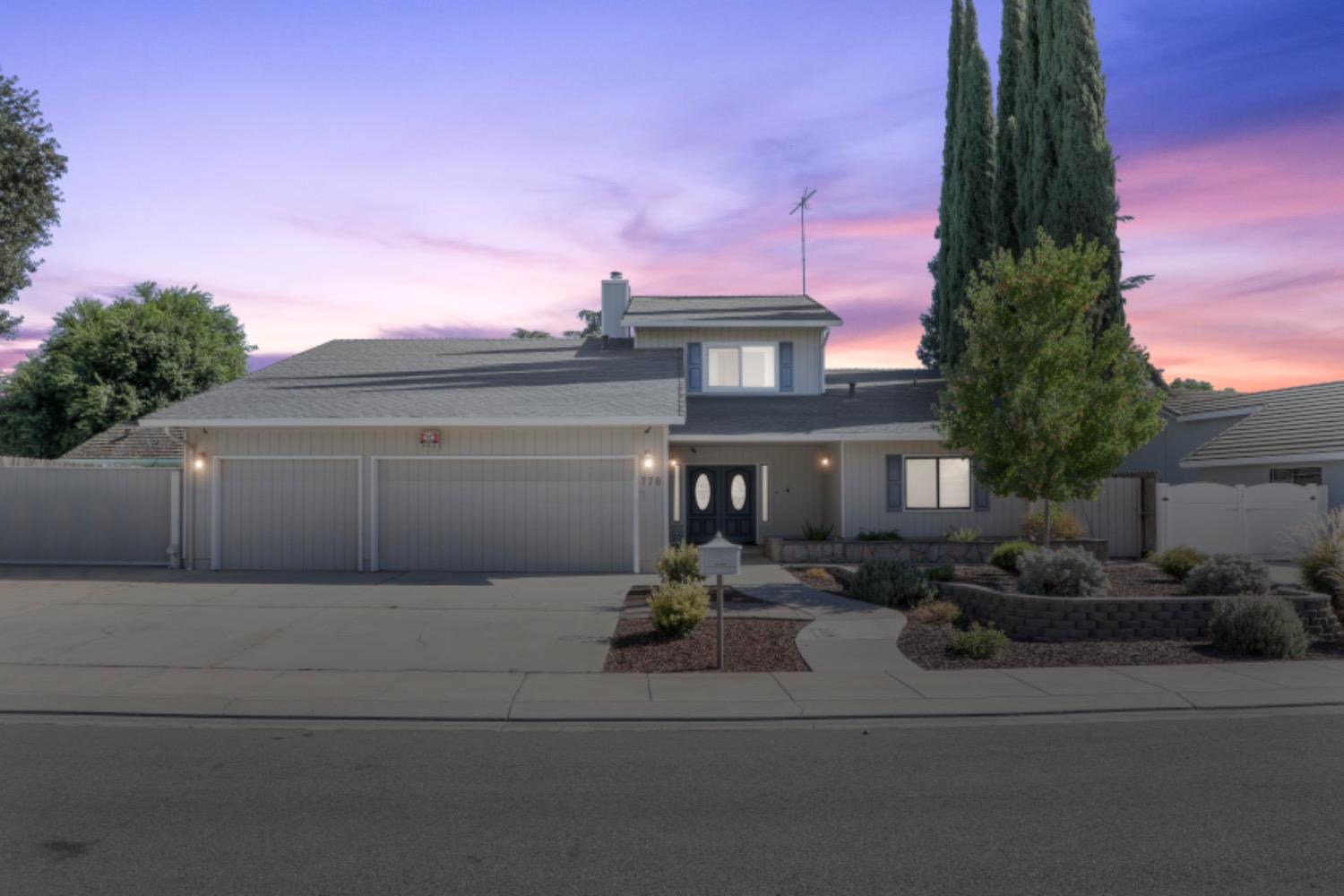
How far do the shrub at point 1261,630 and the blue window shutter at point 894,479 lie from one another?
10492mm

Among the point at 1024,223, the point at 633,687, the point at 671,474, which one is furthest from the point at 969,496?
the point at 633,687

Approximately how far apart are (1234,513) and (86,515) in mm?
23417

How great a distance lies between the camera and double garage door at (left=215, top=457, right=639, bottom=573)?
18281 millimetres

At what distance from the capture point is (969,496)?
72.5ft

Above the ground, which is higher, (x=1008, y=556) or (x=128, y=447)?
(x=128, y=447)

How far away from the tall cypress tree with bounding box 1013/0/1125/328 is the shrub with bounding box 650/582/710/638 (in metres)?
18.6

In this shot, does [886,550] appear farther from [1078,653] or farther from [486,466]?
[1078,653]

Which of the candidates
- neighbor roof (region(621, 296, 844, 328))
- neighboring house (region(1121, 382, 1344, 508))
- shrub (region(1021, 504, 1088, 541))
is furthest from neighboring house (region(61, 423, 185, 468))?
neighboring house (region(1121, 382, 1344, 508))

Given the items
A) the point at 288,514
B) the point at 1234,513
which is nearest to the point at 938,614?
the point at 1234,513

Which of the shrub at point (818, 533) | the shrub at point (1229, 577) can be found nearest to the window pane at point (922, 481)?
the shrub at point (818, 533)

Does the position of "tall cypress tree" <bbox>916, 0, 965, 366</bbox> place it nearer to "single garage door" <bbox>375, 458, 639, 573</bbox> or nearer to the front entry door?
the front entry door

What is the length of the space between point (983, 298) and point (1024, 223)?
14.7 m

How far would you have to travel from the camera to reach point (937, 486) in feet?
72.6

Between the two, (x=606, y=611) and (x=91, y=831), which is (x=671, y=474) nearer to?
(x=606, y=611)
